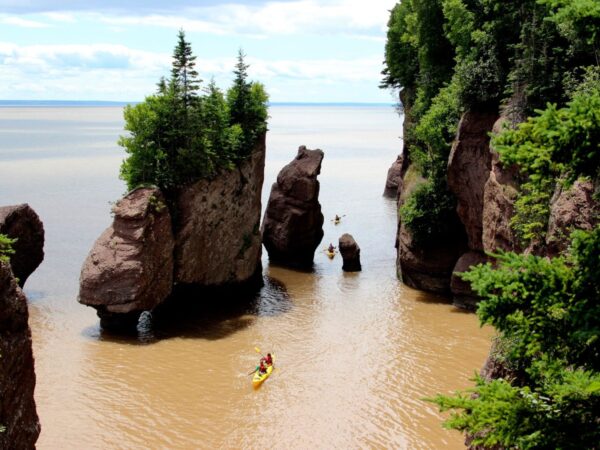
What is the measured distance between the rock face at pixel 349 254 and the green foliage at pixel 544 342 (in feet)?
103

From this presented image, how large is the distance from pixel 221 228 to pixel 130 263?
639 cm

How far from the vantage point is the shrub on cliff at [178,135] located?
103ft

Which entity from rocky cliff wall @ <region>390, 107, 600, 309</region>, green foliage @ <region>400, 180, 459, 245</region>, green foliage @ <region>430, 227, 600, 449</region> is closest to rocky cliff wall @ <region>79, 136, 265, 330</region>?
green foliage @ <region>400, 180, 459, 245</region>

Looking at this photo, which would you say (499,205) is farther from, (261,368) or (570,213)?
(261,368)

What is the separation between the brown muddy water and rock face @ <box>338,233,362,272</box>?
1001 mm

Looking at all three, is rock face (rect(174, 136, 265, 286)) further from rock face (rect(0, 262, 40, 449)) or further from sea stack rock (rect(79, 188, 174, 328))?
rock face (rect(0, 262, 40, 449))

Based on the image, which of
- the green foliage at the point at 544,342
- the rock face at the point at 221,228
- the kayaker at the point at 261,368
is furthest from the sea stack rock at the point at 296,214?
the green foliage at the point at 544,342

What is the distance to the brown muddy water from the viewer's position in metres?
21.0

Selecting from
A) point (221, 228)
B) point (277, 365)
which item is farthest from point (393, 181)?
point (277, 365)

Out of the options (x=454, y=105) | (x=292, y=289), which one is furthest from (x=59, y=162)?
(x=454, y=105)

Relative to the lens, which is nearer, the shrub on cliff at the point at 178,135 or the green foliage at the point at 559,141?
the green foliage at the point at 559,141

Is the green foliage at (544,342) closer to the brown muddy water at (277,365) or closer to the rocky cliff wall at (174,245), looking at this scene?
the brown muddy water at (277,365)

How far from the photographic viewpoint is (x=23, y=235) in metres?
33.5

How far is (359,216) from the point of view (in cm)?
6028
